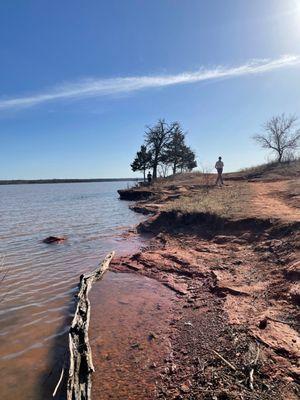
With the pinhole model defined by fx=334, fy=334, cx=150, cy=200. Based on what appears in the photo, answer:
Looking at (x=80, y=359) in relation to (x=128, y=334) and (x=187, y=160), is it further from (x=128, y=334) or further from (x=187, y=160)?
(x=187, y=160)

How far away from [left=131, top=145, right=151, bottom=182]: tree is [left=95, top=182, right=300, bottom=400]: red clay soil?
3945 cm

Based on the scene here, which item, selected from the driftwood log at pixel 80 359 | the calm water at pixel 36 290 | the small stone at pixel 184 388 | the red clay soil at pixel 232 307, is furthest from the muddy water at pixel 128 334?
the calm water at pixel 36 290

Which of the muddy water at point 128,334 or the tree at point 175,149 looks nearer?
the muddy water at point 128,334

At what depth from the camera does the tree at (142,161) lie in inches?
2008

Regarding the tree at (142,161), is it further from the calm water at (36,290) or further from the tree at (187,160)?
the calm water at (36,290)

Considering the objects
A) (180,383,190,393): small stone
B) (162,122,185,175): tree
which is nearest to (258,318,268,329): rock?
(180,383,190,393): small stone

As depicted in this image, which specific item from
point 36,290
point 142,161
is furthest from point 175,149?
point 36,290

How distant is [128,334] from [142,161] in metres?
47.1

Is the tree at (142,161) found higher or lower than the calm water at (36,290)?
higher

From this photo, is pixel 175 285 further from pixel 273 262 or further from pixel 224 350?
pixel 224 350

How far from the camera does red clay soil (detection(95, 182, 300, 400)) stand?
3.76 m

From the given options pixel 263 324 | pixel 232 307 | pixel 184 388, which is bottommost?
pixel 184 388

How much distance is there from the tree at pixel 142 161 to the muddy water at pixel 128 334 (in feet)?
142

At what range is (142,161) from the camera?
51.9 m
